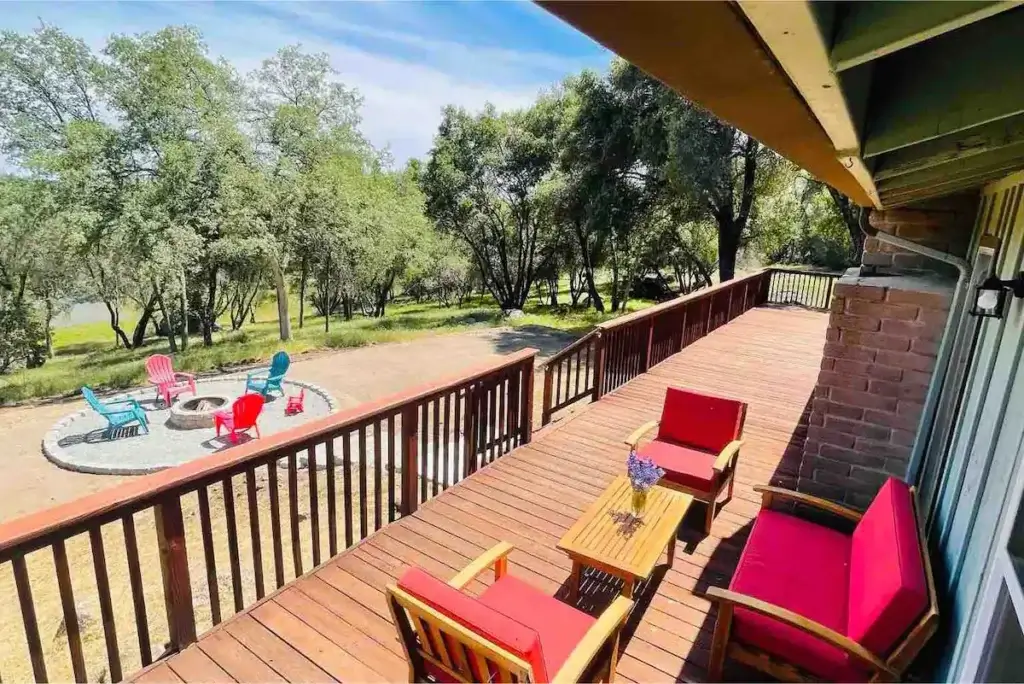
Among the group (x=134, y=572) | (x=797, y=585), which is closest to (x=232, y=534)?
(x=134, y=572)

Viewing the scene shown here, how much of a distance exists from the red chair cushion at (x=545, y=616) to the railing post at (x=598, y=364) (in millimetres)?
3587

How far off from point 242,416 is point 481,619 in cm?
842

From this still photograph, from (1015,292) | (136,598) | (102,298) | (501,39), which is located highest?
(501,39)

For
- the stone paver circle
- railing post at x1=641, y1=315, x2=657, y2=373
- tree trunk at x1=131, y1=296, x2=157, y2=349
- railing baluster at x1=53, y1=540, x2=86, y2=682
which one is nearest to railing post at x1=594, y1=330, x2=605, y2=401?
railing post at x1=641, y1=315, x2=657, y2=373

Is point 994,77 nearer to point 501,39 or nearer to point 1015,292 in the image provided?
point 1015,292

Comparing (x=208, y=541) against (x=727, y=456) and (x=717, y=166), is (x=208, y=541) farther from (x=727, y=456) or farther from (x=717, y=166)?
(x=717, y=166)

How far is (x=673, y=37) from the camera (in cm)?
55

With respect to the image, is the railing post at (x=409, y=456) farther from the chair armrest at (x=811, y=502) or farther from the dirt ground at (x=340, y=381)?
the chair armrest at (x=811, y=502)

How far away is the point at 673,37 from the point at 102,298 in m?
21.8

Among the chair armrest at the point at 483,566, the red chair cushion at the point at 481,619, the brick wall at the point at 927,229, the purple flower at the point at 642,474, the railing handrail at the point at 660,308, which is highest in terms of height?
the brick wall at the point at 927,229

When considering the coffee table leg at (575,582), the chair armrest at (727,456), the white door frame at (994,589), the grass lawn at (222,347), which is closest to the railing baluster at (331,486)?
the coffee table leg at (575,582)

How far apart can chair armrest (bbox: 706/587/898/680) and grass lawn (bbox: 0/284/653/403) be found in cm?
1552

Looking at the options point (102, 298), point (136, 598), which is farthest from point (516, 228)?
point (136, 598)

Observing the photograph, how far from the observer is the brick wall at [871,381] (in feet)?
9.53
